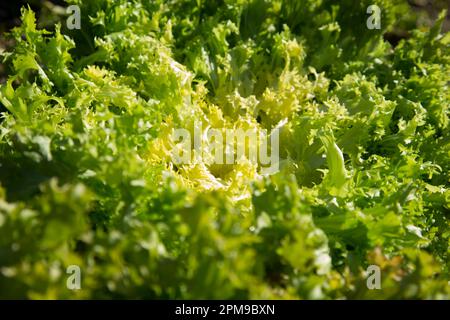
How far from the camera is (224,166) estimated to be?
3.18m

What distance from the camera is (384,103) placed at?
3441 millimetres

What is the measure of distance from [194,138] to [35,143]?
1094 mm

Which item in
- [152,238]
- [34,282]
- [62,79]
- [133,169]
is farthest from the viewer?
[62,79]

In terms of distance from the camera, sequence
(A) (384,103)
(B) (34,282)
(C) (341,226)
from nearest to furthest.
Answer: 1. (B) (34,282)
2. (C) (341,226)
3. (A) (384,103)

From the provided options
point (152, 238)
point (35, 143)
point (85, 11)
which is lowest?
point (152, 238)

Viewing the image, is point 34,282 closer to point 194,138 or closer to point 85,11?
point 194,138

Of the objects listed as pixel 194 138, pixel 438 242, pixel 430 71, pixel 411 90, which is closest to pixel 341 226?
pixel 438 242

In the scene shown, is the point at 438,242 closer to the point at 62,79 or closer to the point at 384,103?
the point at 384,103

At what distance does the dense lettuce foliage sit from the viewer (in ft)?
5.86

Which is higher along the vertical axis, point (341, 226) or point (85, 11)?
point (85, 11)

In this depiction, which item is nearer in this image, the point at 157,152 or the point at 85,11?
the point at 157,152

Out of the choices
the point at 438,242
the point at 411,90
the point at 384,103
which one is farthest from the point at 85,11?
the point at 438,242

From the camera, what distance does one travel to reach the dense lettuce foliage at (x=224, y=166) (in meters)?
1.79

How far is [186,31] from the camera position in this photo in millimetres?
3918
